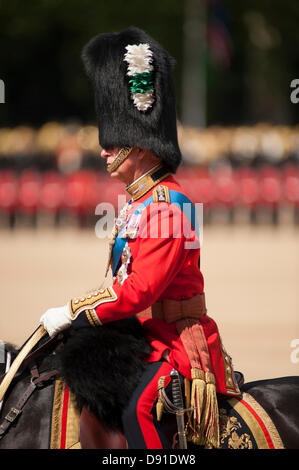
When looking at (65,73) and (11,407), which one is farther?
(65,73)

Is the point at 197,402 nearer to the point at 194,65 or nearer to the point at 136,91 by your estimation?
the point at 136,91

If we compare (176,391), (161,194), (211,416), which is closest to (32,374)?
(176,391)

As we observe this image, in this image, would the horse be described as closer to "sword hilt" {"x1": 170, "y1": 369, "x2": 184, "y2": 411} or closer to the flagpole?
"sword hilt" {"x1": 170, "y1": 369, "x2": 184, "y2": 411}

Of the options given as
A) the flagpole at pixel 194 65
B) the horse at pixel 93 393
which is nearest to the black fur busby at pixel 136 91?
the horse at pixel 93 393

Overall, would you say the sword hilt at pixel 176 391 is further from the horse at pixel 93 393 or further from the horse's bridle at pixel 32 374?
the horse's bridle at pixel 32 374

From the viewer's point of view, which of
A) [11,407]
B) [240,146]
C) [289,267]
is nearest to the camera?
[11,407]

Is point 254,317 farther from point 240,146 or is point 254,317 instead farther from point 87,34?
point 87,34

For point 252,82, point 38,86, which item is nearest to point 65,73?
point 38,86

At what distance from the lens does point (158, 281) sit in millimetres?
2875

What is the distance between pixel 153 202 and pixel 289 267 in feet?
29.7

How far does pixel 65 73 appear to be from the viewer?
30.2 meters

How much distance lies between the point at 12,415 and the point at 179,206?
915mm

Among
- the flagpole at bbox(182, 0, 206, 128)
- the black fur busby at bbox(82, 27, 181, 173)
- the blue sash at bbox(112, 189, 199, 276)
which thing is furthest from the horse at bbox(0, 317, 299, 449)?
the flagpole at bbox(182, 0, 206, 128)

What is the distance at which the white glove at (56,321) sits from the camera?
291 centimetres
